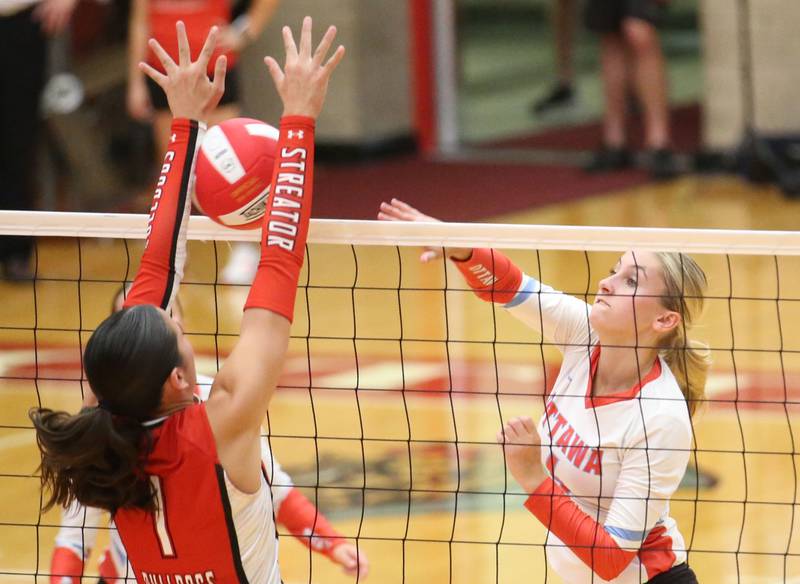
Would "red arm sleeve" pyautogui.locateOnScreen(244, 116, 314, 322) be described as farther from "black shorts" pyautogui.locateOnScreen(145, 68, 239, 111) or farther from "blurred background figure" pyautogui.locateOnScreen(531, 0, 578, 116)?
"blurred background figure" pyautogui.locateOnScreen(531, 0, 578, 116)

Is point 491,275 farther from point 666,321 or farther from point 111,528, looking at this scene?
point 111,528

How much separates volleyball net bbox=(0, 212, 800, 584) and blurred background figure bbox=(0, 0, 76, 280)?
0.81ft

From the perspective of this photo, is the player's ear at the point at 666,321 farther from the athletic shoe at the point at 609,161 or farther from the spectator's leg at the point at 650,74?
the athletic shoe at the point at 609,161

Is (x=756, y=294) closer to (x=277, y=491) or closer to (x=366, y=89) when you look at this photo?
(x=277, y=491)

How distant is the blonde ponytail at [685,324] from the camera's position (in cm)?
323

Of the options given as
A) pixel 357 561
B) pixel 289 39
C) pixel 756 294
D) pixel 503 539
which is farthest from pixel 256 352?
pixel 756 294

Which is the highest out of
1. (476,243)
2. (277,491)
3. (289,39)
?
(289,39)

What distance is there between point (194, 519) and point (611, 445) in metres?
1.02

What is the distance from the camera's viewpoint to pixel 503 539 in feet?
15.9

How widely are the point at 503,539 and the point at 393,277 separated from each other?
11.5ft

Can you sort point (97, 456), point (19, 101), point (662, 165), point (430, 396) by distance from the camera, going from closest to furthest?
point (97, 456) → point (430, 396) → point (19, 101) → point (662, 165)

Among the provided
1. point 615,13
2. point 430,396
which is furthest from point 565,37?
point 430,396

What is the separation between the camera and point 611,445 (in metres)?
Result: 3.13

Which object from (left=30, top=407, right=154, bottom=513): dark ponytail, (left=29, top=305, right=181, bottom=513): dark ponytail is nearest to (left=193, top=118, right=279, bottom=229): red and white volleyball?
(left=29, top=305, right=181, bottom=513): dark ponytail
